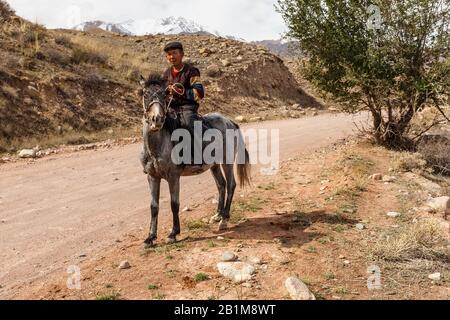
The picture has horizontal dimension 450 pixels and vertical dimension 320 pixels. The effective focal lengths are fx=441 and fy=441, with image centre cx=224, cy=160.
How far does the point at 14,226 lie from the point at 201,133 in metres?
4.14

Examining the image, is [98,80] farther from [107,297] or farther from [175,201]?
[107,297]

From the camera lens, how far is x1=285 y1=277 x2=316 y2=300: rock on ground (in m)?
5.23

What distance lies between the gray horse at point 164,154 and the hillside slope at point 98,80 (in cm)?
1034

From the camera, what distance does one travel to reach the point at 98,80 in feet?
74.4

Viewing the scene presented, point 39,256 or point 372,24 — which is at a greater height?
point 372,24

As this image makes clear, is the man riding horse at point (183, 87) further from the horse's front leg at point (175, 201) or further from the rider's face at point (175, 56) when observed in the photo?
the horse's front leg at point (175, 201)

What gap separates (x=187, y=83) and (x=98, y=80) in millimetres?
16395

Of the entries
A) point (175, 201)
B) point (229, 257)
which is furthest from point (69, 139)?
point (229, 257)

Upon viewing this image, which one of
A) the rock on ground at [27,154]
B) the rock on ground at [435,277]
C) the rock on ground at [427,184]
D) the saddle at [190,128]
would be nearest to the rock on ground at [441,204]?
the rock on ground at [427,184]

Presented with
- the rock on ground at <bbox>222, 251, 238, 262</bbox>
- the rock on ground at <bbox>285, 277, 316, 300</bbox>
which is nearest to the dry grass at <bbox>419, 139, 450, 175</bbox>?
the rock on ground at <bbox>222, 251, 238, 262</bbox>

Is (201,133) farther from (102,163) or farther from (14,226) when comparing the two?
(102,163)

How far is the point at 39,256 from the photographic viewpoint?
7.20 m

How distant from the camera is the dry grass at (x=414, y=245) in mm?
6625

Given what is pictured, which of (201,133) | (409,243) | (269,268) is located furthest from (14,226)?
(409,243)
